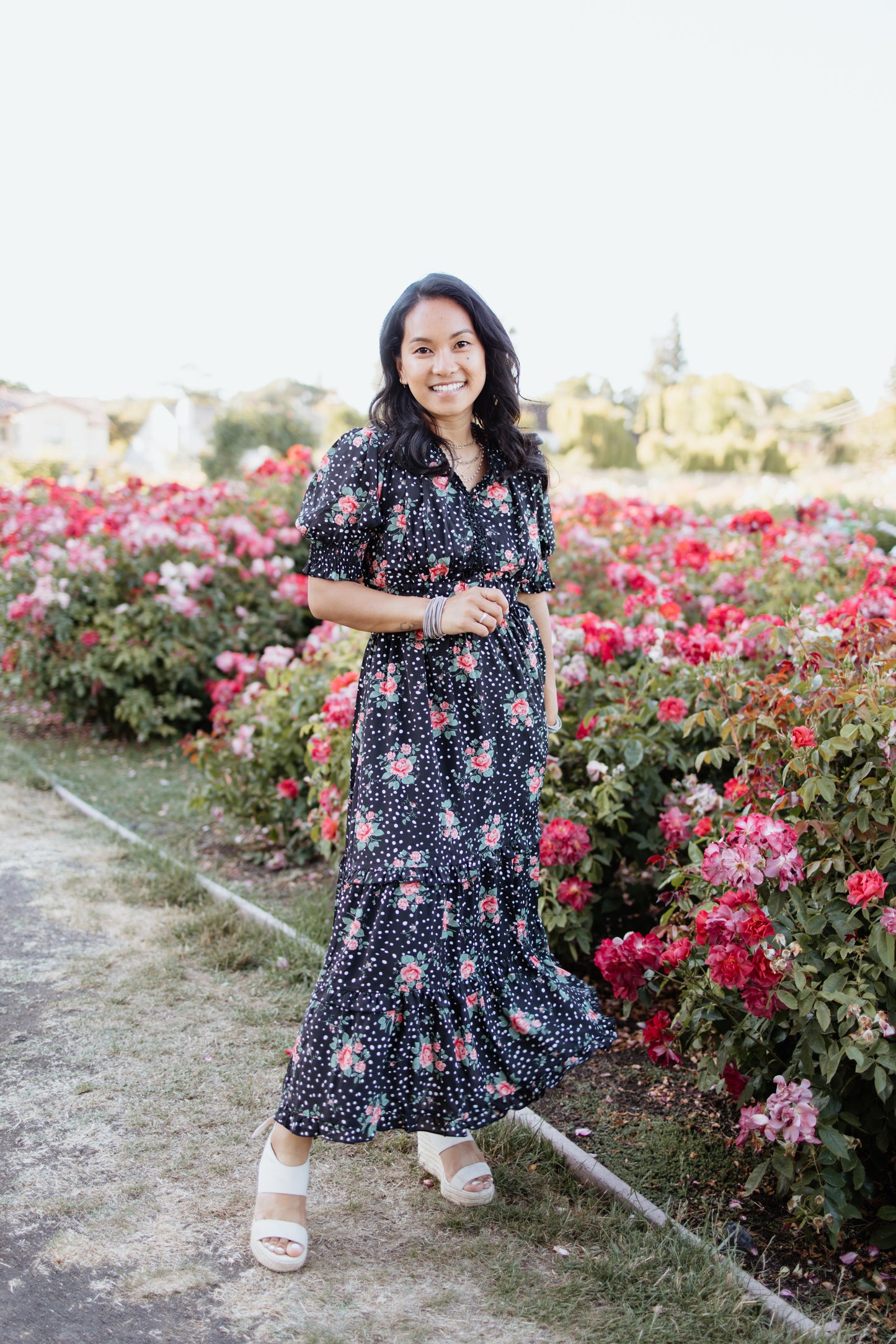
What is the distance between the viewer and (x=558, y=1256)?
2070 mm

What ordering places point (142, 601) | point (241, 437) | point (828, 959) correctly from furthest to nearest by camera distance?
point (241, 437) < point (142, 601) < point (828, 959)

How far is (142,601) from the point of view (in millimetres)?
6160

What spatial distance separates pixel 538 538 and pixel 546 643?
262 millimetres

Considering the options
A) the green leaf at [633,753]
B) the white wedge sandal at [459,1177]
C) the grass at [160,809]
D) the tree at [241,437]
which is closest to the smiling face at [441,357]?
the green leaf at [633,753]

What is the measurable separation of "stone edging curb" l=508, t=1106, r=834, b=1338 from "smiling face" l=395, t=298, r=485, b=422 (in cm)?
147

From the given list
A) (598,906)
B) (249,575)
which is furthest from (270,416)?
(598,906)

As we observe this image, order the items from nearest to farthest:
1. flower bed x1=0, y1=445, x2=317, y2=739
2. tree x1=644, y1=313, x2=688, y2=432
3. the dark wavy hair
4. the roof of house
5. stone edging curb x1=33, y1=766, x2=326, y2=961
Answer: the dark wavy hair, stone edging curb x1=33, y1=766, x2=326, y2=961, flower bed x1=0, y1=445, x2=317, y2=739, the roof of house, tree x1=644, y1=313, x2=688, y2=432

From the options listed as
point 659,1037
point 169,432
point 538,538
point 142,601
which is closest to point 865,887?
point 659,1037

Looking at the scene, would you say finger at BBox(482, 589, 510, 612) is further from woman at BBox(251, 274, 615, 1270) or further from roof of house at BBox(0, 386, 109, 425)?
roof of house at BBox(0, 386, 109, 425)

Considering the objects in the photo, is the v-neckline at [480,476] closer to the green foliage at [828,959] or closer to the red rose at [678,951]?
the green foliage at [828,959]

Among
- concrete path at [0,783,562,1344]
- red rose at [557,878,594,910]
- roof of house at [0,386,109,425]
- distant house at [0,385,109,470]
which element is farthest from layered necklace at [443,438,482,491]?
roof of house at [0,386,109,425]

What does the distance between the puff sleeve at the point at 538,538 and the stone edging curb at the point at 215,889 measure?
1440 mm

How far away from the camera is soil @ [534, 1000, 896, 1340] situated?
6.58 feet

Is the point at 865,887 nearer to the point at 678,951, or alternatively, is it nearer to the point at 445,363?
the point at 678,951
